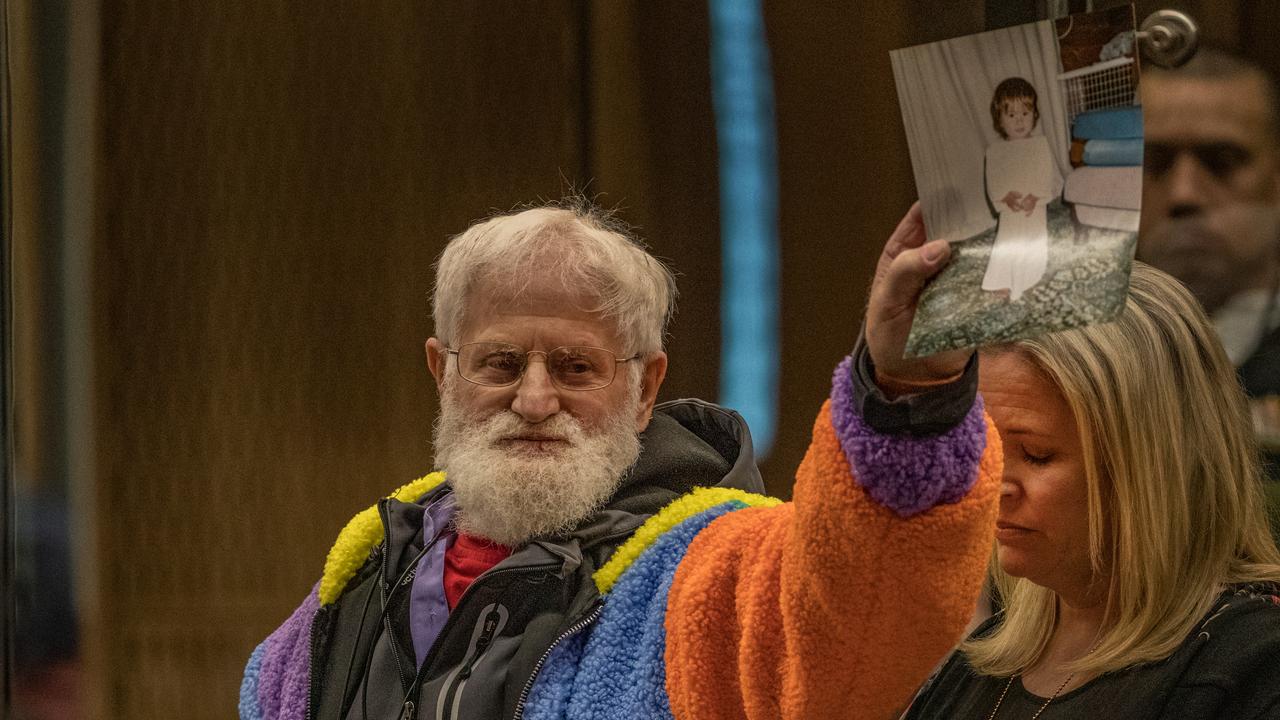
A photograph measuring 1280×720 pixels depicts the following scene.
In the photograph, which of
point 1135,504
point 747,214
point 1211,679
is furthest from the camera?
point 747,214

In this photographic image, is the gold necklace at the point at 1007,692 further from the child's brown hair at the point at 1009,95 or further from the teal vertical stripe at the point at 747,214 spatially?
the teal vertical stripe at the point at 747,214

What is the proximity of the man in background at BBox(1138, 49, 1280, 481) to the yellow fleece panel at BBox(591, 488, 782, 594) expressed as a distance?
2.44 feet

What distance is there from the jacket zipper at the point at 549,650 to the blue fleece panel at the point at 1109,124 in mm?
902

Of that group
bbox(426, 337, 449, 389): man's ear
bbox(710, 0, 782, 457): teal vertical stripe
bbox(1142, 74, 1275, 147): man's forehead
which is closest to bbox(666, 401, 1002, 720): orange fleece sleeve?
bbox(426, 337, 449, 389): man's ear

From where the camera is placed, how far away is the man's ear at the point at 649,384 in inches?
75.7

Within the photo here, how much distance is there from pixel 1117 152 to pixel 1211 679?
2.12 ft

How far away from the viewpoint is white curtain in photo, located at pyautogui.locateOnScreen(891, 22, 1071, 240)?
3.27 feet

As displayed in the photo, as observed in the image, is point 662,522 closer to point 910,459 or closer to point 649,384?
point 649,384

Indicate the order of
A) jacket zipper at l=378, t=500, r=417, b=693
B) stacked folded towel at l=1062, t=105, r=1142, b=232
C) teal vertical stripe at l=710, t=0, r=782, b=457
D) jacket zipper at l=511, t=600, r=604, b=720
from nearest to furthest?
stacked folded towel at l=1062, t=105, r=1142, b=232 → jacket zipper at l=511, t=600, r=604, b=720 → jacket zipper at l=378, t=500, r=417, b=693 → teal vertical stripe at l=710, t=0, r=782, b=457

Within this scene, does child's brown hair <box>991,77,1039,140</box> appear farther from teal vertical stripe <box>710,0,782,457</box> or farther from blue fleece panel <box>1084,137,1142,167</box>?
teal vertical stripe <box>710,0,782,457</box>

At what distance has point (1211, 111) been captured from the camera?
2.01m

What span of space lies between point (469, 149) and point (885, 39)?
0.88 m

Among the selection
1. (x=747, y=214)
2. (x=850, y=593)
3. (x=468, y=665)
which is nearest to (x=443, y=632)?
(x=468, y=665)

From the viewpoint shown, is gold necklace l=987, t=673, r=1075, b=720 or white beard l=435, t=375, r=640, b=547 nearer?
gold necklace l=987, t=673, r=1075, b=720
